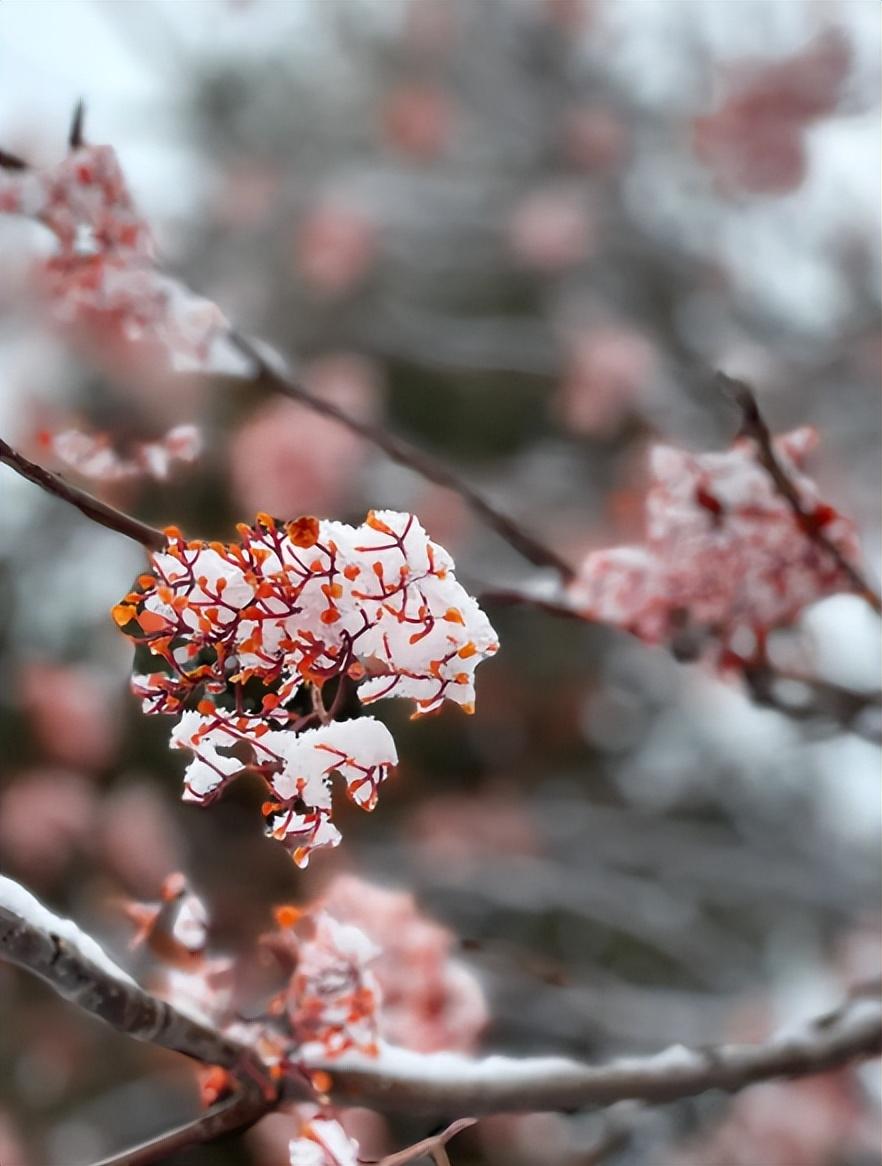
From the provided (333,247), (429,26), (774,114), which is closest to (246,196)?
(333,247)

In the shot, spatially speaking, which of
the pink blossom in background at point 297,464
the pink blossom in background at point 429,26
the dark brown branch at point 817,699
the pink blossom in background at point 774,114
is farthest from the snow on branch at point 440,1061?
the pink blossom in background at point 429,26

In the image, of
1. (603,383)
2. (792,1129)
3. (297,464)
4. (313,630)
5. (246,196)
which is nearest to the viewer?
(313,630)

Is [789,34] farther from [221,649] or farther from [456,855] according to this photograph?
[221,649]

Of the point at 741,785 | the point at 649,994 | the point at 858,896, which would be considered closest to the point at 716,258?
the point at 741,785

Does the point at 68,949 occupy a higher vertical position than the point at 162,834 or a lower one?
lower

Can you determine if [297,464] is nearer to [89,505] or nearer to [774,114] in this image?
[774,114]

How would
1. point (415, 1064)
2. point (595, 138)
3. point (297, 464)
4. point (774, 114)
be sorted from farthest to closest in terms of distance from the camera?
point (595, 138), point (774, 114), point (297, 464), point (415, 1064)

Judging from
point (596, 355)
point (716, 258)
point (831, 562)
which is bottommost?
point (831, 562)
